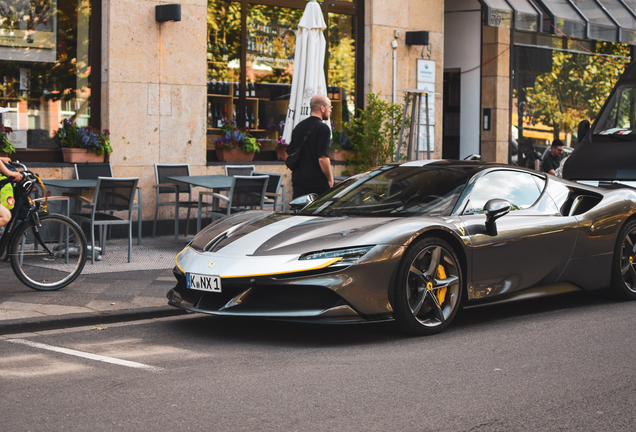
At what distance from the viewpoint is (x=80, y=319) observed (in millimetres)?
6215

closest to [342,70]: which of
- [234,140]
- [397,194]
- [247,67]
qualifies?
[247,67]

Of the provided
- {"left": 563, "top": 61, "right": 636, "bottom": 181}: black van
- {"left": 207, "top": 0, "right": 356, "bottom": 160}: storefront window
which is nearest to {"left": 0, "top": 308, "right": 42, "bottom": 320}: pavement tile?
{"left": 207, "top": 0, "right": 356, "bottom": 160}: storefront window

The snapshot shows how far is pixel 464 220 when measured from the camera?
5.97 meters

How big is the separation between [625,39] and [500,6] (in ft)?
12.4

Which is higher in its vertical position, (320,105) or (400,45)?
(400,45)

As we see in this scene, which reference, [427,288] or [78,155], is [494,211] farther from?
[78,155]

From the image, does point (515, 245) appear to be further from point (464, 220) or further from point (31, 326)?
point (31, 326)

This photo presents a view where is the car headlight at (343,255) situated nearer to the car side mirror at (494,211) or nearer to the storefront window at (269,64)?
the car side mirror at (494,211)

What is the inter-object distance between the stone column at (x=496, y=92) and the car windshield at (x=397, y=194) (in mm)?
10329

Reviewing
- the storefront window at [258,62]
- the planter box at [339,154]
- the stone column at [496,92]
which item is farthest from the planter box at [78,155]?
Result: the stone column at [496,92]

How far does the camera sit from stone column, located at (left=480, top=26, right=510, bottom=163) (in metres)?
16.7

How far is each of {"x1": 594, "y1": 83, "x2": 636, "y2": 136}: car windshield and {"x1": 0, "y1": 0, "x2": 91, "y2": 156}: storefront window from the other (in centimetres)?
718

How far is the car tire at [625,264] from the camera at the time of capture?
7.08 meters

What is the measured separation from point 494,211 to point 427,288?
81 centimetres
